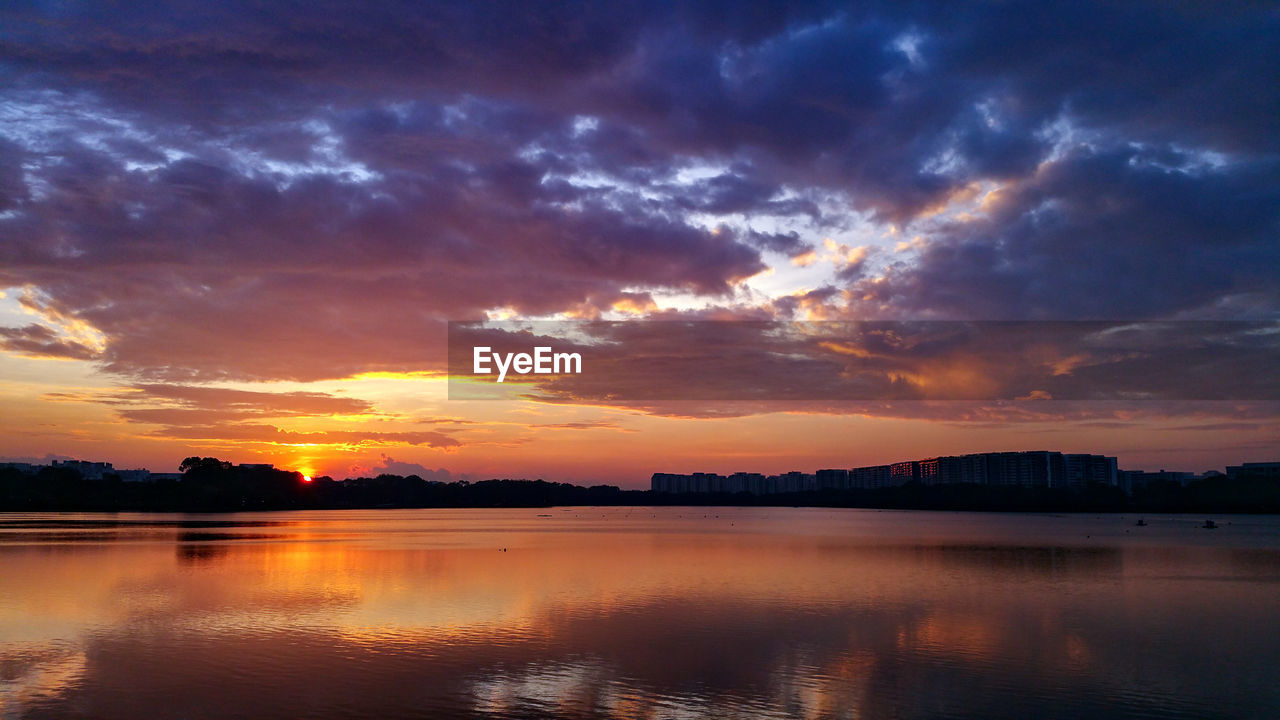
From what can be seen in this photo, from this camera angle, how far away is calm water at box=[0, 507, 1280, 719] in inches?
883

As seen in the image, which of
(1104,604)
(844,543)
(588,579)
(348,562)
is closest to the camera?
(1104,604)

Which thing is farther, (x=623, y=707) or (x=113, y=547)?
(x=113, y=547)

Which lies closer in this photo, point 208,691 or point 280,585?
point 208,691

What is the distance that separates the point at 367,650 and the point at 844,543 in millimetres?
68287

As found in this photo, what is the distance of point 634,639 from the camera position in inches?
1216

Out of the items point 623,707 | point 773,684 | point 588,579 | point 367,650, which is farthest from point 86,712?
point 588,579

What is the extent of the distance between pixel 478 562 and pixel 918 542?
4953 centimetres

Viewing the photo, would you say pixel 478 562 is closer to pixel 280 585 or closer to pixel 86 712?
pixel 280 585

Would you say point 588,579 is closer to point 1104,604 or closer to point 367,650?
point 367,650

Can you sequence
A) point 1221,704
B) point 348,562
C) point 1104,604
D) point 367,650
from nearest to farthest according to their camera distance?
point 1221,704, point 367,650, point 1104,604, point 348,562

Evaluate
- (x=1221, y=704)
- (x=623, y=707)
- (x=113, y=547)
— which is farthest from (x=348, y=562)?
(x=1221, y=704)

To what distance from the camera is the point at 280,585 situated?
1880 inches

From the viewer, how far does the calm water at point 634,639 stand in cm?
2242

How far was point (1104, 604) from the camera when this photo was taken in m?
40.3
